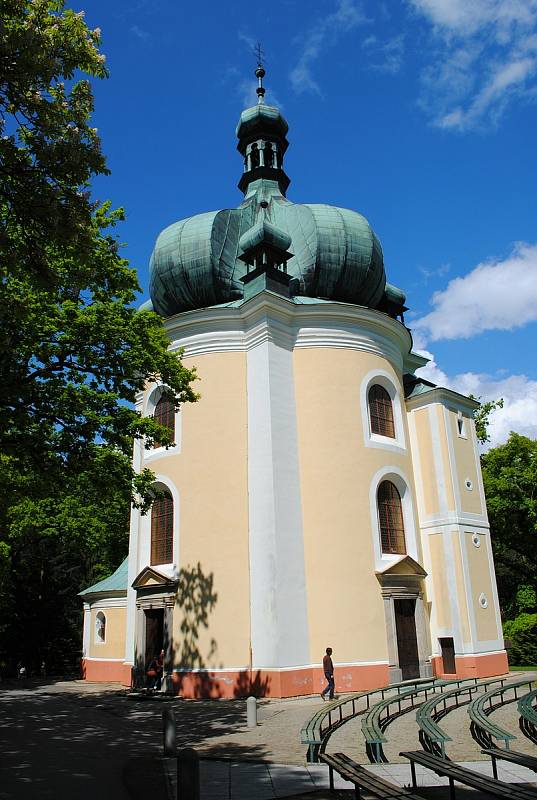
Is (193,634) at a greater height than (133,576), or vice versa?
(133,576)

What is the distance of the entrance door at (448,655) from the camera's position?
63.9 feet

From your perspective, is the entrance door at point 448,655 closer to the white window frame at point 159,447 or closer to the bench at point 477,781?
the white window frame at point 159,447

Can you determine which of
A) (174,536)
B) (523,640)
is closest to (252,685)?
(174,536)

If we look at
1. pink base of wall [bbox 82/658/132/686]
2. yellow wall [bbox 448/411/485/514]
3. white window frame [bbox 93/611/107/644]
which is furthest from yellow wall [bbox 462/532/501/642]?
white window frame [bbox 93/611/107/644]

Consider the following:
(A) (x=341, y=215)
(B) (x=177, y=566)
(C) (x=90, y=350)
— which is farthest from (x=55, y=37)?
(A) (x=341, y=215)

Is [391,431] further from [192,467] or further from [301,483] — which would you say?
[192,467]

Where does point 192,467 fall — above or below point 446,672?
above

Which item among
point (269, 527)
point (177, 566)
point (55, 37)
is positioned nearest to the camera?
point (55, 37)

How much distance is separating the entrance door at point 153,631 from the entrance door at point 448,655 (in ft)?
27.4

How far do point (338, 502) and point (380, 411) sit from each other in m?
3.91

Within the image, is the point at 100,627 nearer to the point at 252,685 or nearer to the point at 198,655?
the point at 198,655

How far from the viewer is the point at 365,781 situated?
19.4 feet

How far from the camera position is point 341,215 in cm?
2206

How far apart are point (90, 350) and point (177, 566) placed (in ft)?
28.0
